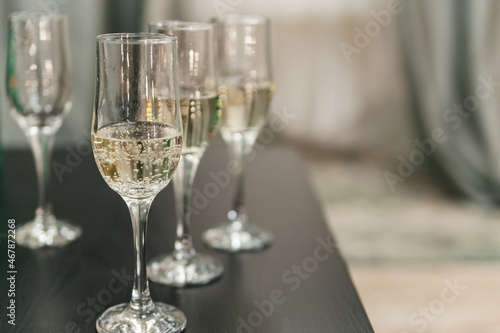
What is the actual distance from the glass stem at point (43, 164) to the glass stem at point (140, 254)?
31 cm

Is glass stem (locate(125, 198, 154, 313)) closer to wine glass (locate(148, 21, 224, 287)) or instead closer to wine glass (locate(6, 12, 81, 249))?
wine glass (locate(148, 21, 224, 287))

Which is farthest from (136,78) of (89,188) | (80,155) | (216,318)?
(80,155)

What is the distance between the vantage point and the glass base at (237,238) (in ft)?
3.21

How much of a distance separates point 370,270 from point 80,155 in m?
1.29

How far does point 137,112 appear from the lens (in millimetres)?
664

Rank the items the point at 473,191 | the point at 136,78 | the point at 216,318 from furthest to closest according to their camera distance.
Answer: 1. the point at 473,191
2. the point at 216,318
3. the point at 136,78

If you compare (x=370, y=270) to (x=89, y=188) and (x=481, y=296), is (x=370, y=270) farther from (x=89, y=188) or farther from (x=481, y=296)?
(x=89, y=188)

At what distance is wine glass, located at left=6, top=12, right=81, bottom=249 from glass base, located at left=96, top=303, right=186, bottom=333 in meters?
0.25

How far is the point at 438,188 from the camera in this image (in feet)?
9.82
